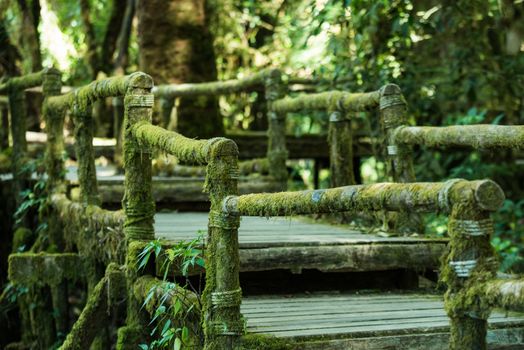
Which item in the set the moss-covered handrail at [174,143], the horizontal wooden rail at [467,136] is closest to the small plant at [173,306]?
the moss-covered handrail at [174,143]

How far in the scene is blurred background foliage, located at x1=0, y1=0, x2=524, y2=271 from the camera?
918 centimetres

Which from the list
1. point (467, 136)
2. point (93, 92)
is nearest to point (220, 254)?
point (467, 136)

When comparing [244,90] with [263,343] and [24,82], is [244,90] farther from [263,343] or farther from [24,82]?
[263,343]

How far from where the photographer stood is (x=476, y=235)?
2.99m

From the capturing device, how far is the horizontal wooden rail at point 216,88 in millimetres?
8234

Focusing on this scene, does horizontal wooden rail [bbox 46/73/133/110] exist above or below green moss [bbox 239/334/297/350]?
above

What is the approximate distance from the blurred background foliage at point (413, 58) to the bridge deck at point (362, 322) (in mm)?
2410

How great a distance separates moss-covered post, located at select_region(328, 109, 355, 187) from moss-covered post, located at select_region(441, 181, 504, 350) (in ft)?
12.6

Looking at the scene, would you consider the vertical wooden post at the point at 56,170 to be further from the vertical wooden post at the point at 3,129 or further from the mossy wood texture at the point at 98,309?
the vertical wooden post at the point at 3,129

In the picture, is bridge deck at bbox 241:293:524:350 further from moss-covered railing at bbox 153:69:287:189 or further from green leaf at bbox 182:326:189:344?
moss-covered railing at bbox 153:69:287:189

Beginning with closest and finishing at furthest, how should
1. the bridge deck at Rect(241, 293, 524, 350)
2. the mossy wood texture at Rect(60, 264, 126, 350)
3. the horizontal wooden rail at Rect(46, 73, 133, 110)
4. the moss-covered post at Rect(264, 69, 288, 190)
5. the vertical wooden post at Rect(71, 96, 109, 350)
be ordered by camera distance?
the bridge deck at Rect(241, 293, 524, 350), the mossy wood texture at Rect(60, 264, 126, 350), the horizontal wooden rail at Rect(46, 73, 133, 110), the vertical wooden post at Rect(71, 96, 109, 350), the moss-covered post at Rect(264, 69, 288, 190)

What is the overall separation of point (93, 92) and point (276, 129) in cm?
229

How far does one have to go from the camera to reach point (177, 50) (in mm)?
Result: 9891

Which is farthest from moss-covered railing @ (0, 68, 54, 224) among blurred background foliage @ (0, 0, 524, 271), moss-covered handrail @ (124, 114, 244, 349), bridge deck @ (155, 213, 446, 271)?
moss-covered handrail @ (124, 114, 244, 349)
